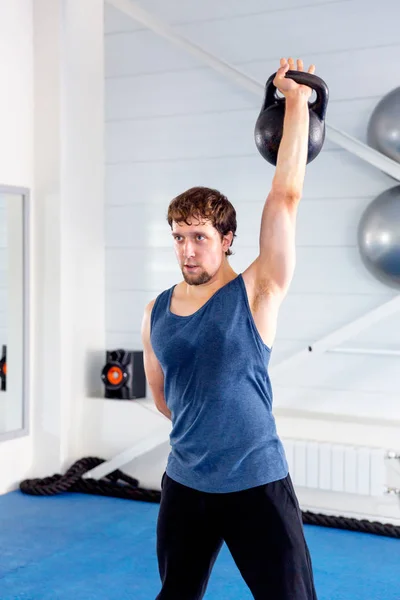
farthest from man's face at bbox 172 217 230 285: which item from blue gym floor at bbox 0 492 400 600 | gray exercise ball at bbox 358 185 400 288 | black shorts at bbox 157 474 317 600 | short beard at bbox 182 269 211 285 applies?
gray exercise ball at bbox 358 185 400 288

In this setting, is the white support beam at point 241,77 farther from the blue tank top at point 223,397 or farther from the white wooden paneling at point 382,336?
the blue tank top at point 223,397

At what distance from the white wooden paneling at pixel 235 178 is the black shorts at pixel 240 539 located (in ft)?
8.95

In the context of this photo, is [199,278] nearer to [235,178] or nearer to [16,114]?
[235,178]

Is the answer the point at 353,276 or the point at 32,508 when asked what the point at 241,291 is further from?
the point at 32,508

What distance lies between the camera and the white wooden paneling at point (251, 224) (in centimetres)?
439

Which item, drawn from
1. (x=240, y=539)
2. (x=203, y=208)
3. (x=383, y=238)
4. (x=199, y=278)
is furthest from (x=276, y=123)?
(x=383, y=238)

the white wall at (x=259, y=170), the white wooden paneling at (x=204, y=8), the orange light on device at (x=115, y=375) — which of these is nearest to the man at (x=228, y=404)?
the white wall at (x=259, y=170)

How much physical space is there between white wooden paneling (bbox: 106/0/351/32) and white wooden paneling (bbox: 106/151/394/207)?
82cm

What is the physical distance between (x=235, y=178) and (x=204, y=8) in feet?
3.31

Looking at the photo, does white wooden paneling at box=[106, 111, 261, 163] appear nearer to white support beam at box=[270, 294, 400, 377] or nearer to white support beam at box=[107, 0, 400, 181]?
white support beam at box=[107, 0, 400, 181]

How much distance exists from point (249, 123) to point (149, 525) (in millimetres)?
2290

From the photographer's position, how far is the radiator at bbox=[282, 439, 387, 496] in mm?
4066

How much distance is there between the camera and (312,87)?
2043mm

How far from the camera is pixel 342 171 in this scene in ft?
14.4
